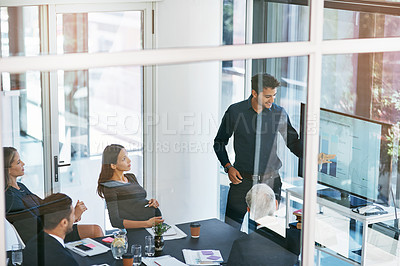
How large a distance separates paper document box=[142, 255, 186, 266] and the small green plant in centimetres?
8

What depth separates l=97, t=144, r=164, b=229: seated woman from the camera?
1.59 meters

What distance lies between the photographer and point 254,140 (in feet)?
5.96

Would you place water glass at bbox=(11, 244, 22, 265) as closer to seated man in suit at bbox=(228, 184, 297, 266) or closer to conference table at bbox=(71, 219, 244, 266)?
conference table at bbox=(71, 219, 244, 266)

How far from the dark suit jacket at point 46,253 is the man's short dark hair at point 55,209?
0.04 metres

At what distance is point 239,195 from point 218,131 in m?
0.25

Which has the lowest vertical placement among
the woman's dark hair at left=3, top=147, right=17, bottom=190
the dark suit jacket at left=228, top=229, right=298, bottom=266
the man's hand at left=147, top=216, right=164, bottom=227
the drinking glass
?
the dark suit jacket at left=228, top=229, right=298, bottom=266

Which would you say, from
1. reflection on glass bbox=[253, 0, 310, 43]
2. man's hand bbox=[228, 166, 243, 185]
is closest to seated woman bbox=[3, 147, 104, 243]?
man's hand bbox=[228, 166, 243, 185]

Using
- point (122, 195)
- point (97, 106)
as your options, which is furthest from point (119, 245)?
point (97, 106)

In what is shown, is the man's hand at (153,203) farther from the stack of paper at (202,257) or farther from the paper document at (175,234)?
the stack of paper at (202,257)

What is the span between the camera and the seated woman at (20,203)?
142cm

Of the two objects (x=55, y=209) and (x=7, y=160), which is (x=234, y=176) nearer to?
(x=55, y=209)

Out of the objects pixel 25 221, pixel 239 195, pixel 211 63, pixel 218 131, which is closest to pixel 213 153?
pixel 218 131

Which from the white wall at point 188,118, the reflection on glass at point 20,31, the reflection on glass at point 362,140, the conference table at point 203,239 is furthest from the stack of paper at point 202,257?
the reflection on glass at point 20,31

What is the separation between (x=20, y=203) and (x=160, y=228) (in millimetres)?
462
